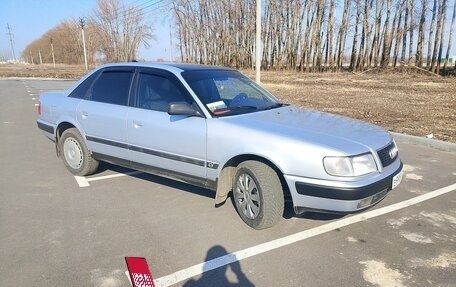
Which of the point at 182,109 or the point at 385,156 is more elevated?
the point at 182,109

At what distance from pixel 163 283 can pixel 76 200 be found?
211cm

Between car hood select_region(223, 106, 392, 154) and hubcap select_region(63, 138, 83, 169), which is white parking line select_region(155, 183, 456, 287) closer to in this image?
car hood select_region(223, 106, 392, 154)

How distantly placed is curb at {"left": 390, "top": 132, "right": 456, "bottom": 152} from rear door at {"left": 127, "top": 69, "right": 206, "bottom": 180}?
504cm

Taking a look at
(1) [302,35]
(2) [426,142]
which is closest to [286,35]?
(1) [302,35]

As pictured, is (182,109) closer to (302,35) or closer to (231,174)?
(231,174)

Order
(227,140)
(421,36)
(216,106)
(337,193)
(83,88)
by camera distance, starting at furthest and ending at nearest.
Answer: (421,36), (83,88), (216,106), (227,140), (337,193)

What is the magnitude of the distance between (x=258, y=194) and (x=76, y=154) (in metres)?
2.96

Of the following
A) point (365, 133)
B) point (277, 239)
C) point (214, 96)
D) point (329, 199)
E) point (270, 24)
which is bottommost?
point (277, 239)

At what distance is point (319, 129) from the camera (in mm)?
3617

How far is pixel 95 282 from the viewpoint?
2.86 metres

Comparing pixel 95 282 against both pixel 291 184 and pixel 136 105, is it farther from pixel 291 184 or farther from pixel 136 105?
pixel 136 105

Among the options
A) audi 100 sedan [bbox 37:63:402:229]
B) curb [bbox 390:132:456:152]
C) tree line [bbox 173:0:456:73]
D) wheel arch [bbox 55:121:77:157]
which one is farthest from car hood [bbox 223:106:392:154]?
tree line [bbox 173:0:456:73]

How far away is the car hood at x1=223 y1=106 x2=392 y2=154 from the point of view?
131 inches

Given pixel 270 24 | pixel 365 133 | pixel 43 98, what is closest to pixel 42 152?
pixel 43 98
